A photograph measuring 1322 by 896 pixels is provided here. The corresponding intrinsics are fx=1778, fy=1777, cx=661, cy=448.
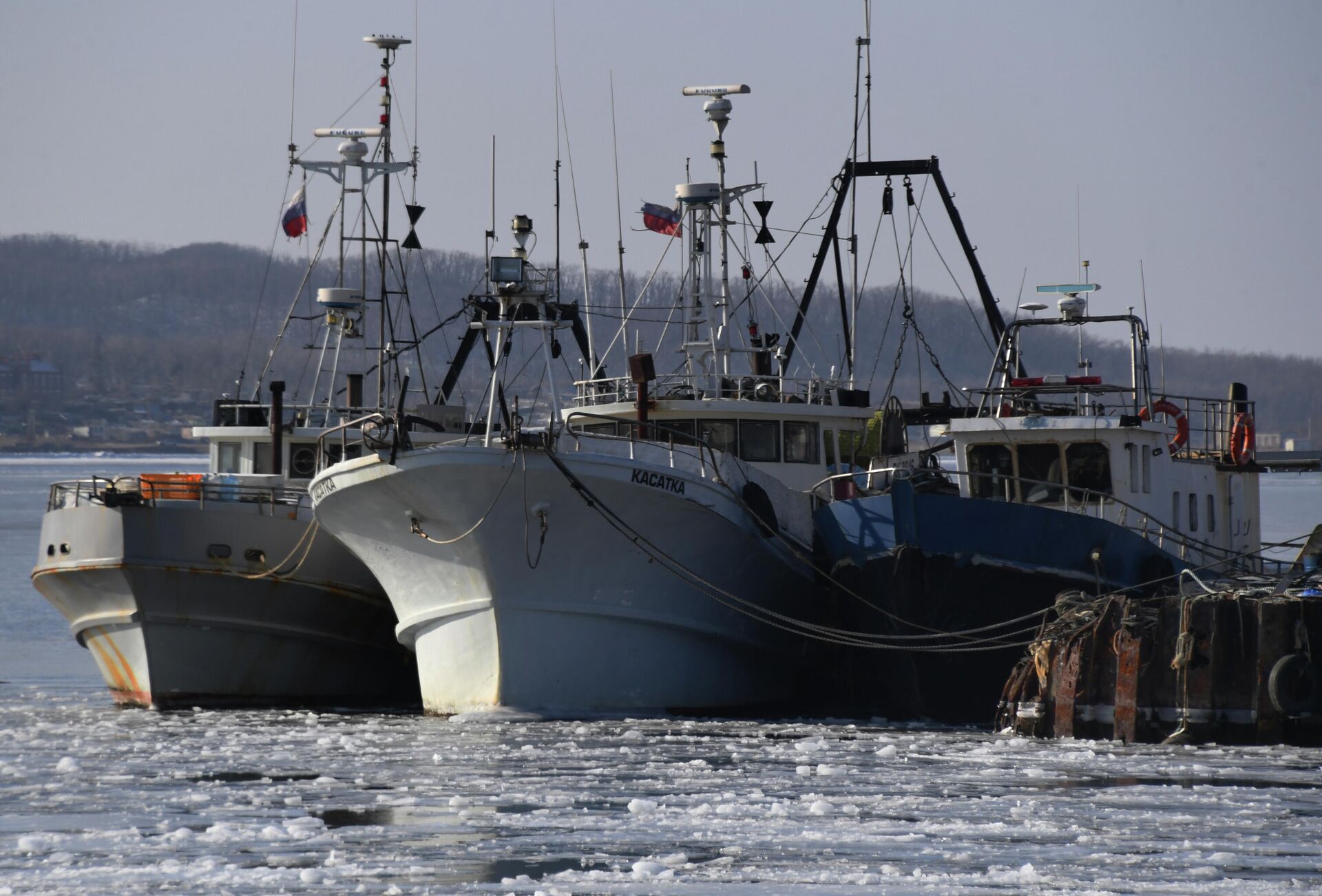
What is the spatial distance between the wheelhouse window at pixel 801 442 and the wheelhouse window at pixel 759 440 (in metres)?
0.17

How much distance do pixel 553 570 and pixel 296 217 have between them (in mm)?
11212

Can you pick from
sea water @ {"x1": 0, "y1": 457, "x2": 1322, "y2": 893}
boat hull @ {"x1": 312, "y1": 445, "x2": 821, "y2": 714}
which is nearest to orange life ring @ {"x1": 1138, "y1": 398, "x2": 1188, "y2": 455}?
boat hull @ {"x1": 312, "y1": 445, "x2": 821, "y2": 714}

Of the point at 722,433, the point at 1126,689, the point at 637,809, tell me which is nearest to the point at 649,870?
the point at 637,809

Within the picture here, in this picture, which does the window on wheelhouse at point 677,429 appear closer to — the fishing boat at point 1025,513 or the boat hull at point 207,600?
the fishing boat at point 1025,513

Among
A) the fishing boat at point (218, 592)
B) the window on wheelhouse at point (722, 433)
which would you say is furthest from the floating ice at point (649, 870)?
the window on wheelhouse at point (722, 433)

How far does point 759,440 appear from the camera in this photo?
24750 mm

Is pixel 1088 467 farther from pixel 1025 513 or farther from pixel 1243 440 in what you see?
pixel 1243 440

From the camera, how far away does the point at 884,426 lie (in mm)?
25406

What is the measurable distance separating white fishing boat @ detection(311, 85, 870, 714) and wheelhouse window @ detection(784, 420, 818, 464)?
2088 millimetres

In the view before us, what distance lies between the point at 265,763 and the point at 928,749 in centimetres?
640

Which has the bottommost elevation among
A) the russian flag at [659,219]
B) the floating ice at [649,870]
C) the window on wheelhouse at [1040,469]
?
the floating ice at [649,870]

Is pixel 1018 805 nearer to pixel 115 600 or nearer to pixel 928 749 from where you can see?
pixel 928 749

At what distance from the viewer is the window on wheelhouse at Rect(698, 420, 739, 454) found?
24469mm

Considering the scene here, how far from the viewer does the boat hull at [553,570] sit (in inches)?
765
